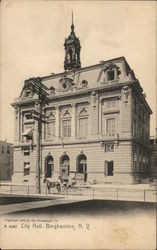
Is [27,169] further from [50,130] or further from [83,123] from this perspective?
[83,123]

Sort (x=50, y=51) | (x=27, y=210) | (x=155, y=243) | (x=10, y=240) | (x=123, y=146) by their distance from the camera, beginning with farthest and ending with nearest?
(x=123, y=146) → (x=50, y=51) → (x=27, y=210) → (x=10, y=240) → (x=155, y=243)

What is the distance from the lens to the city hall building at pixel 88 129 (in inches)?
1471

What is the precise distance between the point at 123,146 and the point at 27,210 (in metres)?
22.6

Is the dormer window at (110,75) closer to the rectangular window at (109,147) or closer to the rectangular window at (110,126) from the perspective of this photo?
the rectangular window at (110,126)

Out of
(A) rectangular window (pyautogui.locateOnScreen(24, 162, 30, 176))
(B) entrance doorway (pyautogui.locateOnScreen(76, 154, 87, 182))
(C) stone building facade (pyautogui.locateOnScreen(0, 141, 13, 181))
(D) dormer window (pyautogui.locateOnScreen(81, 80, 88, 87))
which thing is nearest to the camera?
(D) dormer window (pyautogui.locateOnScreen(81, 80, 88, 87))

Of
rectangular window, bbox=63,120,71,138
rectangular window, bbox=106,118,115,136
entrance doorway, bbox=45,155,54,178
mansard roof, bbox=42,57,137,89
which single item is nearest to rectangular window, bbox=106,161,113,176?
rectangular window, bbox=106,118,115,136

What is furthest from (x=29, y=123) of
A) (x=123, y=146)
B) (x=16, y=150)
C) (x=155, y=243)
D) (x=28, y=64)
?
(x=155, y=243)

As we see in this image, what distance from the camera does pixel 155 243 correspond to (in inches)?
441

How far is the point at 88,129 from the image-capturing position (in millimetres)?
40719

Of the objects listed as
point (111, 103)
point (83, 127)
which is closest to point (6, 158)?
point (83, 127)

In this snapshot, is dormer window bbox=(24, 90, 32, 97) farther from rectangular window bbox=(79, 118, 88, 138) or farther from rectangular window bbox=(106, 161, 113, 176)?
rectangular window bbox=(106, 161, 113, 176)

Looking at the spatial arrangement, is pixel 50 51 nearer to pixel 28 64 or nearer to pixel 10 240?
pixel 28 64

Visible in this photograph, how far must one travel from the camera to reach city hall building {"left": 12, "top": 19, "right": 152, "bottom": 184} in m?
37.4

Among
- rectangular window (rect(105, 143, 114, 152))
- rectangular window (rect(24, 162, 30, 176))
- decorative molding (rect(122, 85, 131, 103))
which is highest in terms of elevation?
decorative molding (rect(122, 85, 131, 103))
